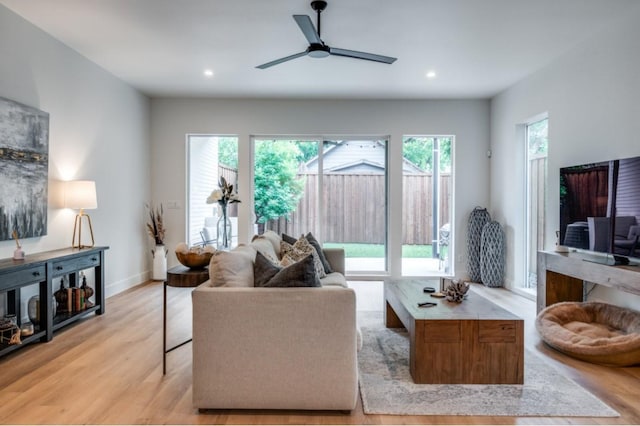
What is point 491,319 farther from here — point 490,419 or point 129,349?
point 129,349

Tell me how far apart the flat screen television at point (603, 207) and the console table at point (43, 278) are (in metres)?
4.65

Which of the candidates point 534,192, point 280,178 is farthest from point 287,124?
point 534,192

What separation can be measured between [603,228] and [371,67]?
2795 mm

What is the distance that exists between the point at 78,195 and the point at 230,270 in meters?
2.54

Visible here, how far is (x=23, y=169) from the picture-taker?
3387 mm

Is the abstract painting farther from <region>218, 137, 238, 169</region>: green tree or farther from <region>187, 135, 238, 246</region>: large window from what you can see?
<region>218, 137, 238, 169</region>: green tree

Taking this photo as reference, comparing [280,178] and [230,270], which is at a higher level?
[280,178]

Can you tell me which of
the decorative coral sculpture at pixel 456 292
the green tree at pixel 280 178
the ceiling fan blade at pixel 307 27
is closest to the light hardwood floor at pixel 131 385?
the decorative coral sculpture at pixel 456 292

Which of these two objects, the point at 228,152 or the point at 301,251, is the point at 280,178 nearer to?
the point at 228,152

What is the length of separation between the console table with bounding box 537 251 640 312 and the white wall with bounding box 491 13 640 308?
256mm

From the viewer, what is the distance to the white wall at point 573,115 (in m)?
3.31

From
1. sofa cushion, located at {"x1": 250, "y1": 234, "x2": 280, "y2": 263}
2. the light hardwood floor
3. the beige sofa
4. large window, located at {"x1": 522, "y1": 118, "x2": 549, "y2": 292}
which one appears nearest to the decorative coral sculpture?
the light hardwood floor

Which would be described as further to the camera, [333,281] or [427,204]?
[427,204]

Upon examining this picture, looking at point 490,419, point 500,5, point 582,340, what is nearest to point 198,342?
point 490,419
